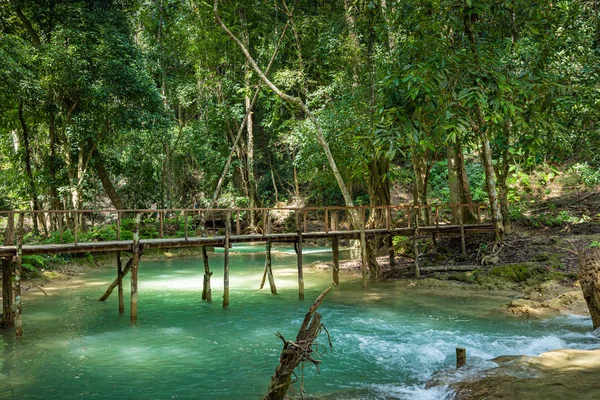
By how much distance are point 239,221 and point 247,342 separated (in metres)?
14.8

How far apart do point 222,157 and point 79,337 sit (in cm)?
2331

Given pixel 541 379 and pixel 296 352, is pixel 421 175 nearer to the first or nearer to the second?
pixel 541 379

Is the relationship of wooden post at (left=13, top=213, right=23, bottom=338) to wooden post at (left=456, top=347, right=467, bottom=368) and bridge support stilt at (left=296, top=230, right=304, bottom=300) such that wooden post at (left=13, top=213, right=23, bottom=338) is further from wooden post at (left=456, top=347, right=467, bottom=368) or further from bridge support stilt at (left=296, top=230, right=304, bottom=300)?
wooden post at (left=456, top=347, right=467, bottom=368)

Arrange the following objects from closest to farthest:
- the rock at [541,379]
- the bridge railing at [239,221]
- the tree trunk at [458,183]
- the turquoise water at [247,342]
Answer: the rock at [541,379] → the turquoise water at [247,342] → the bridge railing at [239,221] → the tree trunk at [458,183]

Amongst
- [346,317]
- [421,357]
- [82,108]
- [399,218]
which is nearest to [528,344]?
[421,357]

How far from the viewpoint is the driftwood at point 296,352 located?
5.81 meters

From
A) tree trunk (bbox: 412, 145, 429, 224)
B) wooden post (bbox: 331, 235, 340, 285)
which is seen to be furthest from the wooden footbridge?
tree trunk (bbox: 412, 145, 429, 224)

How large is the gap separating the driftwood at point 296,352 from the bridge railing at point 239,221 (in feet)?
29.5

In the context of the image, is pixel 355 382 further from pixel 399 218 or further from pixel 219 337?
pixel 399 218

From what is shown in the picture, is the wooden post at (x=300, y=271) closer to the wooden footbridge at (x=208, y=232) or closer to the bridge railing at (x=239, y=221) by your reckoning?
the wooden footbridge at (x=208, y=232)

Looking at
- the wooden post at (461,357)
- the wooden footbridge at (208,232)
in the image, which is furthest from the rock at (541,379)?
the wooden footbridge at (208,232)

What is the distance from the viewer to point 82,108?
2411 cm

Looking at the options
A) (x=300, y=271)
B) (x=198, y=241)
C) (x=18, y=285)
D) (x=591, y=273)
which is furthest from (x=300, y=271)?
(x=591, y=273)

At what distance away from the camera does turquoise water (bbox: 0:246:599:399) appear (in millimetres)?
8609
